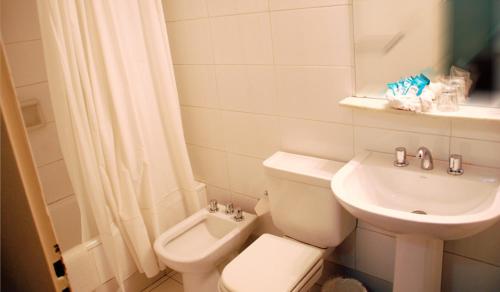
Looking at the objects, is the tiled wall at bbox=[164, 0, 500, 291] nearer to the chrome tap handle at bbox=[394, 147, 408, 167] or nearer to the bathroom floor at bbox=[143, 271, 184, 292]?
the chrome tap handle at bbox=[394, 147, 408, 167]

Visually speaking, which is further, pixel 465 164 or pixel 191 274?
pixel 191 274

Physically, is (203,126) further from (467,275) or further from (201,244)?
(467,275)

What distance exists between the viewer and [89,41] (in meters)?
1.69

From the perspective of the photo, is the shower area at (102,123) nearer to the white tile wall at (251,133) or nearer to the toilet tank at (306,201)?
the white tile wall at (251,133)

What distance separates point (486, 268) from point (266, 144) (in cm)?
105

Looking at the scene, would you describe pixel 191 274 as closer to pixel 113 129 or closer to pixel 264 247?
pixel 264 247

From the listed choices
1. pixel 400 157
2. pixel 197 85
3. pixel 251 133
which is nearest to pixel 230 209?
pixel 251 133

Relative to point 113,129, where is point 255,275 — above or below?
below

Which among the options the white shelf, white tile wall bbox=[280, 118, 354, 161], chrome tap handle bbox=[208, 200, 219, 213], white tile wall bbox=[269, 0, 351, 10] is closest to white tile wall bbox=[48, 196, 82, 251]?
chrome tap handle bbox=[208, 200, 219, 213]

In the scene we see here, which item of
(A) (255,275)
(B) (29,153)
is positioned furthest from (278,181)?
(B) (29,153)

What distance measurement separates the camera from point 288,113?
6.10 ft

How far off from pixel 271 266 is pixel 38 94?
1522 mm

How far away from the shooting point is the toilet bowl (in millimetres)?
1890

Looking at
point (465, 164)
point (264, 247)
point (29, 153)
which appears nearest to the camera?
point (29, 153)
